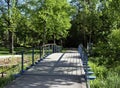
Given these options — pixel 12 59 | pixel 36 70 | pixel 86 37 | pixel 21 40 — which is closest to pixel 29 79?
pixel 36 70

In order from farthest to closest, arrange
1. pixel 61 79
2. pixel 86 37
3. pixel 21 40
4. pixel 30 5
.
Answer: pixel 86 37 → pixel 21 40 → pixel 30 5 → pixel 61 79

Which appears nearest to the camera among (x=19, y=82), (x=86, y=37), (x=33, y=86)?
(x=33, y=86)

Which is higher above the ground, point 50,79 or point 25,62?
point 25,62

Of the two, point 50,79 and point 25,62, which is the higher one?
point 25,62

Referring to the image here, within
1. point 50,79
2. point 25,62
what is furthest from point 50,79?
point 25,62

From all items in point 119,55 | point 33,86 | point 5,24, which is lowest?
point 33,86

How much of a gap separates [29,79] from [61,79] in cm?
127

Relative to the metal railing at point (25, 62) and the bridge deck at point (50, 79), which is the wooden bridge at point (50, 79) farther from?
the metal railing at point (25, 62)

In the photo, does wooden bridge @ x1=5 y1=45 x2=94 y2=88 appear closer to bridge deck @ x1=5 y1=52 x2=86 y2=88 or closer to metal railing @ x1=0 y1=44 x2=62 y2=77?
bridge deck @ x1=5 y1=52 x2=86 y2=88

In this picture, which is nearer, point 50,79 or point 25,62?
point 50,79

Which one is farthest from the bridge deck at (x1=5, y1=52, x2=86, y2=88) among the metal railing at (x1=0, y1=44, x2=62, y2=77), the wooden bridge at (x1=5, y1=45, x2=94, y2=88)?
the metal railing at (x1=0, y1=44, x2=62, y2=77)

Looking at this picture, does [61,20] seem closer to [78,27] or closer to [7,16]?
[7,16]

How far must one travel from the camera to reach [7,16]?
34781 mm

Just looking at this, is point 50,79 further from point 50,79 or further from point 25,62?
point 25,62
